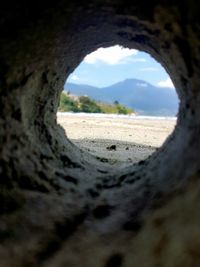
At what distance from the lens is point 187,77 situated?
1.71 meters

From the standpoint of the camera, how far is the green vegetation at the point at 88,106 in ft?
56.7

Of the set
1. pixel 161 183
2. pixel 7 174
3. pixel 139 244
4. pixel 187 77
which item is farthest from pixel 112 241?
pixel 187 77

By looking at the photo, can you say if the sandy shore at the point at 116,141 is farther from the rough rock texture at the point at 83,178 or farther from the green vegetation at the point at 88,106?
the green vegetation at the point at 88,106

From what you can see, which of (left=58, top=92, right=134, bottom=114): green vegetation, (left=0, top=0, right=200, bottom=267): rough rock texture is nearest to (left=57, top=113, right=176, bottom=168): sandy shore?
(left=0, top=0, right=200, bottom=267): rough rock texture

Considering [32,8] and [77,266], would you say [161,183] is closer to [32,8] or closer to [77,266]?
[77,266]

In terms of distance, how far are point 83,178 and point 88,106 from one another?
15.6 metres

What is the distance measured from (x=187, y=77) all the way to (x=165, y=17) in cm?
28

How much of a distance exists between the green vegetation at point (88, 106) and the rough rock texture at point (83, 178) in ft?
48.4

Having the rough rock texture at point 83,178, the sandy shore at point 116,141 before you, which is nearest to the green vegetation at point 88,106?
the sandy shore at point 116,141

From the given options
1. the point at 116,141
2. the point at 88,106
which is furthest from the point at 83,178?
the point at 88,106

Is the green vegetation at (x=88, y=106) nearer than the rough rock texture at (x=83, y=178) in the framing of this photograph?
No

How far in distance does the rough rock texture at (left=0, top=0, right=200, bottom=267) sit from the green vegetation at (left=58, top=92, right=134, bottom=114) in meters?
14.8

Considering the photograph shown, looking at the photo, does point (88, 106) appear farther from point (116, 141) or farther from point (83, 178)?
point (83, 178)

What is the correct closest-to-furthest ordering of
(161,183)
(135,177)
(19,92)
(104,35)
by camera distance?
1. (161,183)
2. (19,92)
3. (135,177)
4. (104,35)
